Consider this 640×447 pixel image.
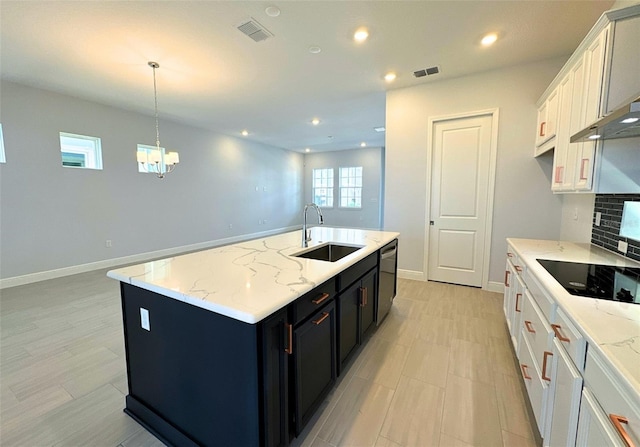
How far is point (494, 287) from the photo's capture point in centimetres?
355

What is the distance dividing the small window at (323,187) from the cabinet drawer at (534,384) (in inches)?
325

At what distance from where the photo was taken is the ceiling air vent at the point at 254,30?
247cm

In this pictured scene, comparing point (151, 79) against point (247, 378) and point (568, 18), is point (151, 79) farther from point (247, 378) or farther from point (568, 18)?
point (568, 18)

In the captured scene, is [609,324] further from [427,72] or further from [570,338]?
[427,72]

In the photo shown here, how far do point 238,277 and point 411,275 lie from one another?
10.8ft

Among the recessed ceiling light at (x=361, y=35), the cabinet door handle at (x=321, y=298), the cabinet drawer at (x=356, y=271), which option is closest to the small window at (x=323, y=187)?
the recessed ceiling light at (x=361, y=35)

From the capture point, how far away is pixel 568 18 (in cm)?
237

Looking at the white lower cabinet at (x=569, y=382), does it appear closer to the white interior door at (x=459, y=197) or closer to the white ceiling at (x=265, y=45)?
the white interior door at (x=459, y=197)

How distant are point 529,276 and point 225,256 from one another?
205 centimetres

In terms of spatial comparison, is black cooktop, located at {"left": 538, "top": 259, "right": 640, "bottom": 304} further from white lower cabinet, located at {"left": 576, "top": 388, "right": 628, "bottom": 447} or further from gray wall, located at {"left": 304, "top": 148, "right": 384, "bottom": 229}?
gray wall, located at {"left": 304, "top": 148, "right": 384, "bottom": 229}

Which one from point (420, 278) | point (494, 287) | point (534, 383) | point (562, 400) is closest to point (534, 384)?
point (534, 383)

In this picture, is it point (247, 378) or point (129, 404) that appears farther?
point (129, 404)

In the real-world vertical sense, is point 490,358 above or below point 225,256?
below

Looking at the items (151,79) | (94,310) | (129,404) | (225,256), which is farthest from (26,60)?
(129,404)
